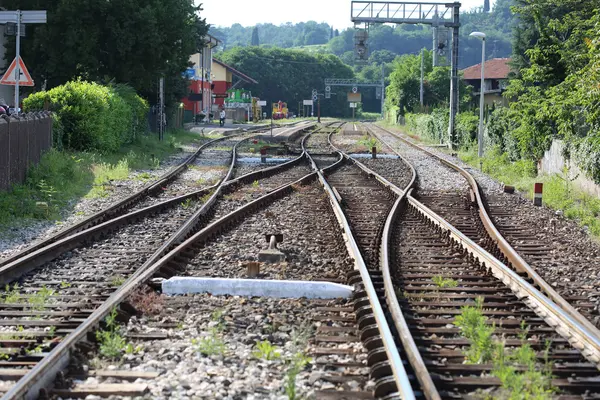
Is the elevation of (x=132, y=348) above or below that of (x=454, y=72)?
below

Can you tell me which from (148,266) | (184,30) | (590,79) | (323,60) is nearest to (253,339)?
(148,266)

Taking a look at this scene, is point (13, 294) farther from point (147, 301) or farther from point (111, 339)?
point (111, 339)

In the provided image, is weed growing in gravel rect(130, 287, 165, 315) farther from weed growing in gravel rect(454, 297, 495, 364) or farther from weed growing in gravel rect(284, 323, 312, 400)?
weed growing in gravel rect(454, 297, 495, 364)

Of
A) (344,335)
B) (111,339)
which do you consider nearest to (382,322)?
(344,335)

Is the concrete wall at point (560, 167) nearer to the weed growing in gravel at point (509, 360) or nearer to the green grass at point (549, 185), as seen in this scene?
the green grass at point (549, 185)

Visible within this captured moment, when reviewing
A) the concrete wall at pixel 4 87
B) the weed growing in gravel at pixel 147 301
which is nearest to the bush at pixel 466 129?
the concrete wall at pixel 4 87

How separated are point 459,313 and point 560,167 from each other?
1408cm

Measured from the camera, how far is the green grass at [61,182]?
1389cm

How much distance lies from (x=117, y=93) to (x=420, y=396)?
2602cm

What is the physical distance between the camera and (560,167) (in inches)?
805

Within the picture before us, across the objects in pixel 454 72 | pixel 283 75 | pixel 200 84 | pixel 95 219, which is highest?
pixel 283 75

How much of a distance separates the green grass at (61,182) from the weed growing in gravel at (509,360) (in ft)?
25.3

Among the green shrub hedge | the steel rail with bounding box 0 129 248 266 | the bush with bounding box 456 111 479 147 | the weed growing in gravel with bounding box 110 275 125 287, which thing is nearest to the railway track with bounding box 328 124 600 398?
the weed growing in gravel with bounding box 110 275 125 287

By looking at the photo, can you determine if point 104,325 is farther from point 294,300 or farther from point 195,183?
point 195,183
